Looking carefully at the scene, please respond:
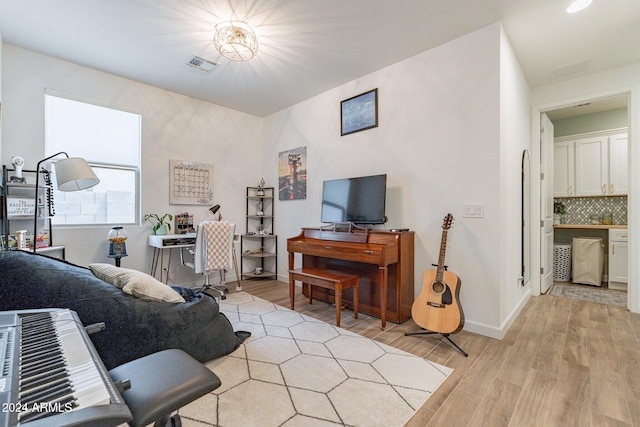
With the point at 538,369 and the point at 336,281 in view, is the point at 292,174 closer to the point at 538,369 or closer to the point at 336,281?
the point at 336,281

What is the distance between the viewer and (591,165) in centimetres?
457

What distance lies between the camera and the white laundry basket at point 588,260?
437 centimetres

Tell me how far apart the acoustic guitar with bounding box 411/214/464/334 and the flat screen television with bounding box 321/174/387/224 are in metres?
0.78

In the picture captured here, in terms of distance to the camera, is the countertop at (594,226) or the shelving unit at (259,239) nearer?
the countertop at (594,226)

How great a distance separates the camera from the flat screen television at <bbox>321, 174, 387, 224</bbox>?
122 inches

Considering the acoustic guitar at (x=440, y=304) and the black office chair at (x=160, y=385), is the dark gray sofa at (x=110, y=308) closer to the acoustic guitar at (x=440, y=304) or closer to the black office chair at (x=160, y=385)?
the black office chair at (x=160, y=385)

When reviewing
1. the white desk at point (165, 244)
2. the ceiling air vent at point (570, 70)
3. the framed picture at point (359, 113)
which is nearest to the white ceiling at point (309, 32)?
the ceiling air vent at point (570, 70)

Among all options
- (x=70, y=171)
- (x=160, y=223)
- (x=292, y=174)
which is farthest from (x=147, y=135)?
(x=292, y=174)

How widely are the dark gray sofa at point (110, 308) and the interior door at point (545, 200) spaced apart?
437 centimetres

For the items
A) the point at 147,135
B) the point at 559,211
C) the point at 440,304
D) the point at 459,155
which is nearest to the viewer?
the point at 440,304

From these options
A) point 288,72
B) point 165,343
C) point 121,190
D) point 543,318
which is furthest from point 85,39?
point 543,318

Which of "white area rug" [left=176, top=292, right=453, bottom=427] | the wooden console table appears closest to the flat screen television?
the wooden console table

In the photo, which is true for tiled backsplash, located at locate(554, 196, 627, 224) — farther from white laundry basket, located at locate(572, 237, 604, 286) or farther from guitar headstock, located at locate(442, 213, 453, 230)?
guitar headstock, located at locate(442, 213, 453, 230)

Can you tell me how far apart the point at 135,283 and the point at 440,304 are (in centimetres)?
233
